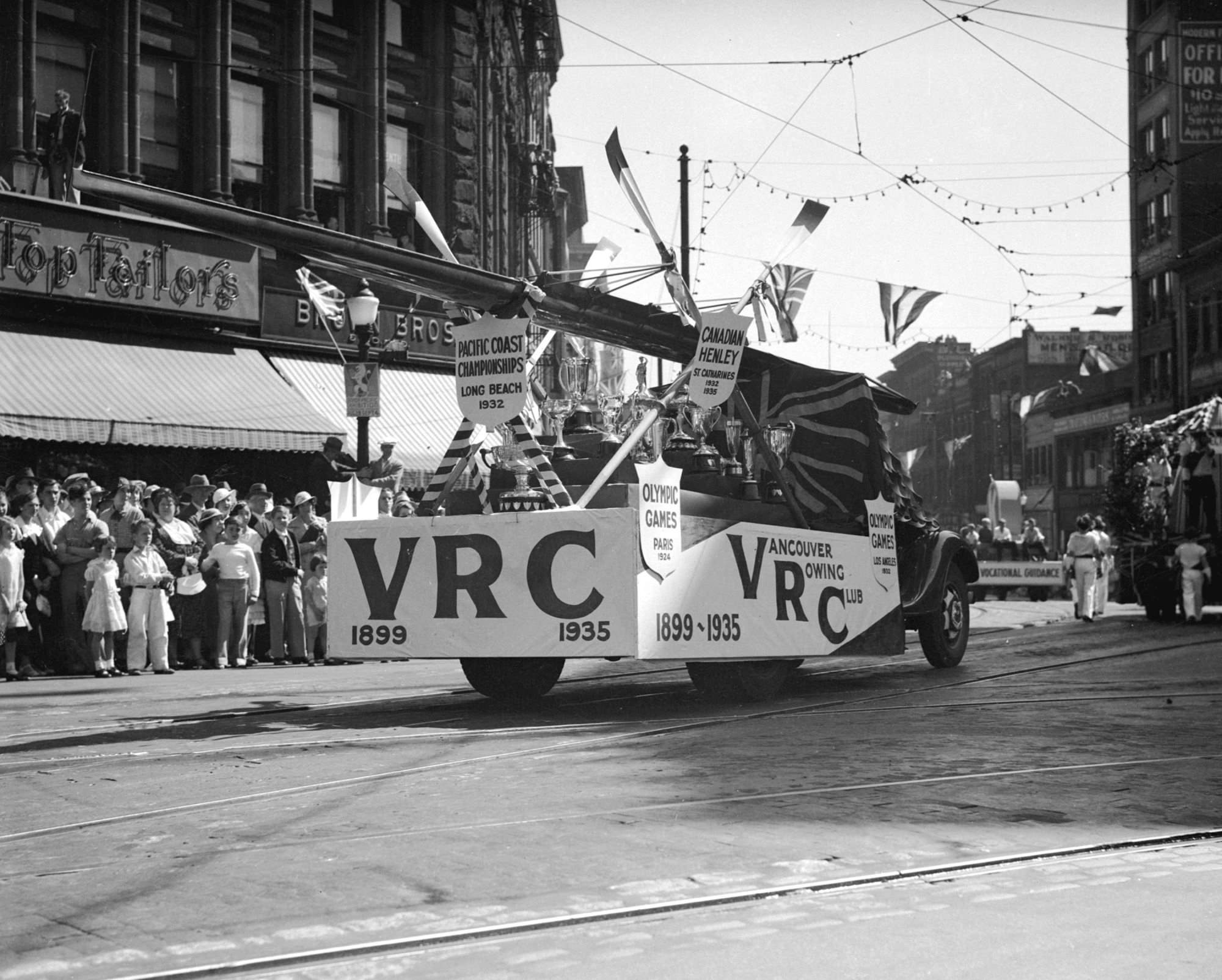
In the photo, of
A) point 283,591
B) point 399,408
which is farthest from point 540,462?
point 399,408

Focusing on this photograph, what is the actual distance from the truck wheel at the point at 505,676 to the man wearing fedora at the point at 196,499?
275 inches

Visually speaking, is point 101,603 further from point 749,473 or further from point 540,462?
point 749,473

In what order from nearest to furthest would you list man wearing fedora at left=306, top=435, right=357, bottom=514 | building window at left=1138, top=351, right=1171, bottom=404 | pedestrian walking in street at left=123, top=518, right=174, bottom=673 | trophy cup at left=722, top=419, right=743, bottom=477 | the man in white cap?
trophy cup at left=722, top=419, right=743, bottom=477 < the man in white cap < pedestrian walking in street at left=123, top=518, right=174, bottom=673 < man wearing fedora at left=306, top=435, right=357, bottom=514 < building window at left=1138, top=351, right=1171, bottom=404

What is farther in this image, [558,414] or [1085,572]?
[1085,572]

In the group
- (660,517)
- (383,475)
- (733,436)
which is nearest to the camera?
(660,517)

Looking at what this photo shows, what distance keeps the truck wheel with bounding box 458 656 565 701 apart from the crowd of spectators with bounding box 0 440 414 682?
250 cm

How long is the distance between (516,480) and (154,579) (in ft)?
20.5

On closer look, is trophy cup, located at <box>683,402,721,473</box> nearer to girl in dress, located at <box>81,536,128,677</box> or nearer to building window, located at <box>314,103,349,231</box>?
girl in dress, located at <box>81,536,128,677</box>

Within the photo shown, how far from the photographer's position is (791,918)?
4.69 metres

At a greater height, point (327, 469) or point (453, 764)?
point (327, 469)

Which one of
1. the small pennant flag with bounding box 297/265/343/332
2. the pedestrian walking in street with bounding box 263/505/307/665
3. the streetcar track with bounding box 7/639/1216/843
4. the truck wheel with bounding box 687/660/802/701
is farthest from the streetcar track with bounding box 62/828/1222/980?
the small pennant flag with bounding box 297/265/343/332

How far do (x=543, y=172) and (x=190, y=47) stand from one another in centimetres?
1880

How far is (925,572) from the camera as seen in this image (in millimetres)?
13617

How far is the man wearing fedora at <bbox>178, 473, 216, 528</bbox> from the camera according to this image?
57.6ft
